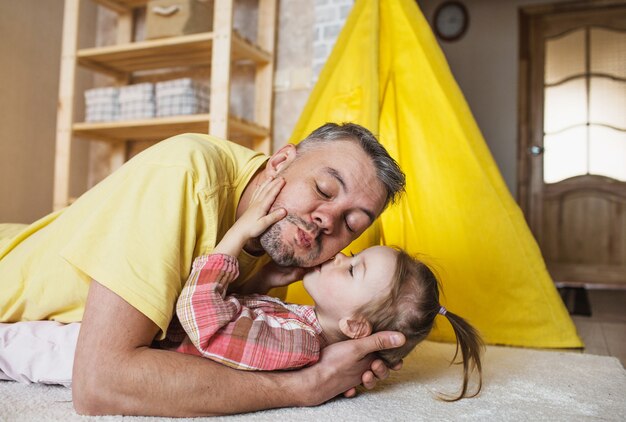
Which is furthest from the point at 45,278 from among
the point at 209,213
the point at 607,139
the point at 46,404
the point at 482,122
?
the point at 607,139

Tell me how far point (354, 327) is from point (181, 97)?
6.67 ft

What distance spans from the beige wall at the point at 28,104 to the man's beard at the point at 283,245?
8.84ft

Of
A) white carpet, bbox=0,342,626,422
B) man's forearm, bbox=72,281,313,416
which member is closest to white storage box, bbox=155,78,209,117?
white carpet, bbox=0,342,626,422

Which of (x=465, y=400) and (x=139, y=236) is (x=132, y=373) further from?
(x=465, y=400)

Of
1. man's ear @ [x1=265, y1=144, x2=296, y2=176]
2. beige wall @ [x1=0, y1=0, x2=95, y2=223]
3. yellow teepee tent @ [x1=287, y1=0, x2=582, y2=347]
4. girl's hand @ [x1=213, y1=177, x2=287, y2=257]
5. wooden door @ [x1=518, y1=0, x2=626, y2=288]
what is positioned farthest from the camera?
wooden door @ [x1=518, y1=0, x2=626, y2=288]

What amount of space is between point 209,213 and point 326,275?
0.30 m

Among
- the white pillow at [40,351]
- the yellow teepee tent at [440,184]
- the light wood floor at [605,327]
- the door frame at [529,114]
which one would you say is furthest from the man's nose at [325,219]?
the door frame at [529,114]

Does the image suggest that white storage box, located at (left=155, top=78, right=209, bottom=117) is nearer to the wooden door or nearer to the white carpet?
the white carpet

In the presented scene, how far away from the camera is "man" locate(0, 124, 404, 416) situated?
2.95 feet

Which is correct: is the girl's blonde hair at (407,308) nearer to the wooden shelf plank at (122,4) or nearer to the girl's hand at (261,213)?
the girl's hand at (261,213)

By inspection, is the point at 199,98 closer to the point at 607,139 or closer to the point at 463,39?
the point at 463,39

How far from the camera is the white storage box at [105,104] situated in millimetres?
3053

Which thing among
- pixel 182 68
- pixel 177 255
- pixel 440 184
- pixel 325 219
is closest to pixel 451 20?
pixel 182 68

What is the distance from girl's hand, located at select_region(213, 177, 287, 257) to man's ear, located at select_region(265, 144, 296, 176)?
0.09 metres
